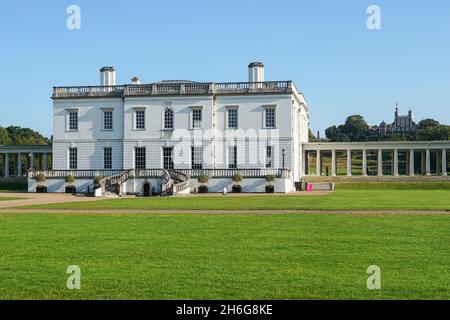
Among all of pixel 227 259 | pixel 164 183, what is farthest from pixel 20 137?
pixel 227 259

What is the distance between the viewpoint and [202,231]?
17.8m

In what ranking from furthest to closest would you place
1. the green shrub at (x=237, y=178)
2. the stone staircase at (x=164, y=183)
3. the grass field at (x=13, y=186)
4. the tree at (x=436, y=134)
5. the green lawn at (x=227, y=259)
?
the tree at (x=436, y=134) → the grass field at (x=13, y=186) → the green shrub at (x=237, y=178) → the stone staircase at (x=164, y=183) → the green lawn at (x=227, y=259)

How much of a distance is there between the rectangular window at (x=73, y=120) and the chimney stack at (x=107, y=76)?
4.43 m

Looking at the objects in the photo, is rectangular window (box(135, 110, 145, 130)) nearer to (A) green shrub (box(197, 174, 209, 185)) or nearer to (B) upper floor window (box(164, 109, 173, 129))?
(B) upper floor window (box(164, 109, 173, 129))

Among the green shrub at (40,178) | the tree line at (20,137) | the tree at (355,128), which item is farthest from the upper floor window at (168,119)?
the tree at (355,128)

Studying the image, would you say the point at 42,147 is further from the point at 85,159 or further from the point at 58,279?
the point at 58,279

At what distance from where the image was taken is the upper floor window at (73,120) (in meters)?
59.3

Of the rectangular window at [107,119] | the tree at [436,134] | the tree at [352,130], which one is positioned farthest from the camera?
the tree at [352,130]

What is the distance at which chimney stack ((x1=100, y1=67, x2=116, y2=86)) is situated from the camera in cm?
6125

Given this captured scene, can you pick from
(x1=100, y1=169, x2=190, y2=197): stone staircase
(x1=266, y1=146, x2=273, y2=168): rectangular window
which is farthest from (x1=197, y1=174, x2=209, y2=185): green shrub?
(x1=266, y1=146, x2=273, y2=168): rectangular window

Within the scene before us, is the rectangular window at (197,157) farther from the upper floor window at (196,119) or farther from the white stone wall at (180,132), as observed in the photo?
the upper floor window at (196,119)

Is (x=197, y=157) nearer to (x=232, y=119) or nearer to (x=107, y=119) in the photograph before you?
(x=232, y=119)

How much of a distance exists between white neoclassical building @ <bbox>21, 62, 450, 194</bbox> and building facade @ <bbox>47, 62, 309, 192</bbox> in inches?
3.6
